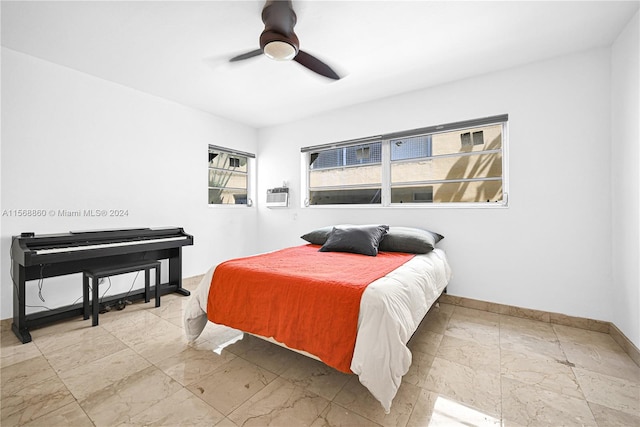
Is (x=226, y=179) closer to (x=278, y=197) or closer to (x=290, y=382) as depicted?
(x=278, y=197)

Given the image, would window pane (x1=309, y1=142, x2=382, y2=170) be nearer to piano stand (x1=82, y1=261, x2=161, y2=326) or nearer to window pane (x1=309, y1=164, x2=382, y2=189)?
window pane (x1=309, y1=164, x2=382, y2=189)

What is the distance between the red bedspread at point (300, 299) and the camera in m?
1.55

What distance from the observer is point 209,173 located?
441 centimetres

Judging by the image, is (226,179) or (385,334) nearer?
(385,334)

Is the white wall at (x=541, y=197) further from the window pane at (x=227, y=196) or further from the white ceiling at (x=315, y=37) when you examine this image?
the window pane at (x=227, y=196)

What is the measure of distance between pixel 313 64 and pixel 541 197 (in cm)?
261

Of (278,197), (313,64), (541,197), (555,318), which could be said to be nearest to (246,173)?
(278,197)

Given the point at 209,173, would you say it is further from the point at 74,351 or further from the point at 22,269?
the point at 74,351

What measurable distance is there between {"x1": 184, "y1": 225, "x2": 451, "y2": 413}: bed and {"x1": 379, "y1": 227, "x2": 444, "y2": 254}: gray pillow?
0.07ft

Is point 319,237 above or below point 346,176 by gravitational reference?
below

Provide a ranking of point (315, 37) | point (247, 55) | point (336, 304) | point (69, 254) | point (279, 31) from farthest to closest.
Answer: point (69, 254) < point (315, 37) < point (247, 55) < point (279, 31) < point (336, 304)

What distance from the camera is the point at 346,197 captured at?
13.9 ft

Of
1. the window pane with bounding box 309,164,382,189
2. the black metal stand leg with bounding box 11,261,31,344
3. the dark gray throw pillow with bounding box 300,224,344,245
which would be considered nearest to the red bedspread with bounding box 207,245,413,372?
the dark gray throw pillow with bounding box 300,224,344,245

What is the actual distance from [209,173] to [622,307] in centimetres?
510
